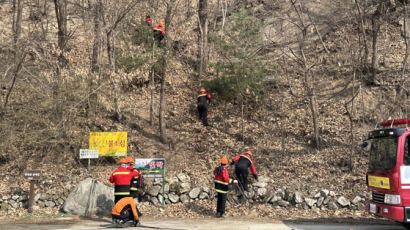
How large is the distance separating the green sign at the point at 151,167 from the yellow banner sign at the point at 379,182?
6266 mm

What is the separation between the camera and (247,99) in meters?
17.3

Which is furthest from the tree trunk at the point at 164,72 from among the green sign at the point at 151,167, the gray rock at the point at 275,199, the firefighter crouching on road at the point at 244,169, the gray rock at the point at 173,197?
the gray rock at the point at 275,199

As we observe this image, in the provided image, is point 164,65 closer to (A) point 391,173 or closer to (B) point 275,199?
(B) point 275,199

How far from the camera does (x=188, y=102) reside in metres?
18.6

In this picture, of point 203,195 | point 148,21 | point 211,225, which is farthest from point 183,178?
point 148,21

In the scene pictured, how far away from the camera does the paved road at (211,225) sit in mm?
9703

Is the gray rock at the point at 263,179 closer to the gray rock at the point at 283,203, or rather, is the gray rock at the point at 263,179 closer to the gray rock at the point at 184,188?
the gray rock at the point at 283,203

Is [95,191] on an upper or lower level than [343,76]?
lower

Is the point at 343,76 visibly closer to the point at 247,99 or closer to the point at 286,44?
the point at 286,44

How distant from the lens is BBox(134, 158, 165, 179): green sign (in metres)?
12.2

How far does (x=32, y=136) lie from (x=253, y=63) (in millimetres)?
9115

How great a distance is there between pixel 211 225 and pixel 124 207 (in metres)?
2.39

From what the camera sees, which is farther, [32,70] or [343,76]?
[343,76]

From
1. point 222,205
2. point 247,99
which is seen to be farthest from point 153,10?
point 222,205
